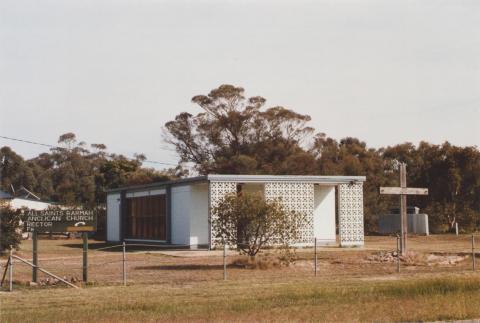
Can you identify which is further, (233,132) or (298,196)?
(233,132)

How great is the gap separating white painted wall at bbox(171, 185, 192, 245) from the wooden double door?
110 centimetres

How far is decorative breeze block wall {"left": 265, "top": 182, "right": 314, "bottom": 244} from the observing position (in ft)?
122

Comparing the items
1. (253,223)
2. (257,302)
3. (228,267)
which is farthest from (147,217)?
(257,302)

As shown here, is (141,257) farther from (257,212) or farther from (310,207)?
(310,207)

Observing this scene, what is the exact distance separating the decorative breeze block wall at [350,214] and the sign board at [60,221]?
19104 mm

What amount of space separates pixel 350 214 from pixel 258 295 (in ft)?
75.1

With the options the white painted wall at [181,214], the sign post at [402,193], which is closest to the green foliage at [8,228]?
the white painted wall at [181,214]

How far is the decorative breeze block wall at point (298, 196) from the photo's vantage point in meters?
37.2

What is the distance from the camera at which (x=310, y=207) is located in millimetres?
37938

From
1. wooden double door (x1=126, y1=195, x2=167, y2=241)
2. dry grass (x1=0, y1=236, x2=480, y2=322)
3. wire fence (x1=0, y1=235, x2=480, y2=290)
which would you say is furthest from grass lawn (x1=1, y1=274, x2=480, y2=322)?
wooden double door (x1=126, y1=195, x2=167, y2=241)

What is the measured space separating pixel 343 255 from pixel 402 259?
4358 mm

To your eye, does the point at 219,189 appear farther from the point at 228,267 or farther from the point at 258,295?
the point at 258,295

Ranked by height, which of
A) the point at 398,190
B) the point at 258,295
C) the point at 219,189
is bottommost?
the point at 258,295

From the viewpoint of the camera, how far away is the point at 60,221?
21.3 metres
